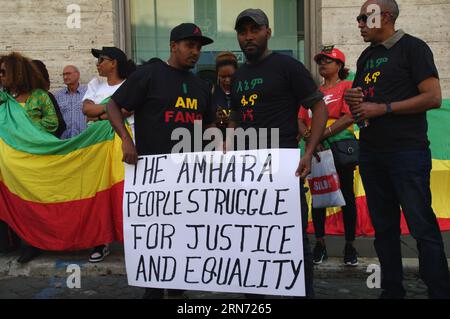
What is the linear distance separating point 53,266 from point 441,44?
223 inches

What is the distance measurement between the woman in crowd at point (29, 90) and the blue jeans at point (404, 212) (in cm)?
308

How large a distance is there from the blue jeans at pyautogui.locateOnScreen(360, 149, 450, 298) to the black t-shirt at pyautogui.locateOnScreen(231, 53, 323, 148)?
26.8 inches

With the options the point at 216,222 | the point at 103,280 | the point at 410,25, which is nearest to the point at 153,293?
the point at 216,222

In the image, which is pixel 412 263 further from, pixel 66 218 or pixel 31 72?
pixel 31 72

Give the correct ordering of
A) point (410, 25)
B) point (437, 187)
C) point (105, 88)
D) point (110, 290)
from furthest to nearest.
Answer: point (410, 25) < point (437, 187) < point (105, 88) < point (110, 290)

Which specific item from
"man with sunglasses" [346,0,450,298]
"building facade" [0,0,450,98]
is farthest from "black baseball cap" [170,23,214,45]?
"building facade" [0,0,450,98]

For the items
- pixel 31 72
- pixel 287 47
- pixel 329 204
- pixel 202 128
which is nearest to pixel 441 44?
pixel 287 47

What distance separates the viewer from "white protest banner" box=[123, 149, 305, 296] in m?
3.01

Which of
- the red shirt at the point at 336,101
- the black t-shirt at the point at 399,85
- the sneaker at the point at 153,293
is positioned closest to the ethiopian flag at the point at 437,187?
the red shirt at the point at 336,101

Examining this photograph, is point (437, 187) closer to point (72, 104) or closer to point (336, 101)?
point (336, 101)

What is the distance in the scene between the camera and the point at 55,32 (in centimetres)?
698

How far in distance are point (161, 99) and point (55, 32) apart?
4393mm
